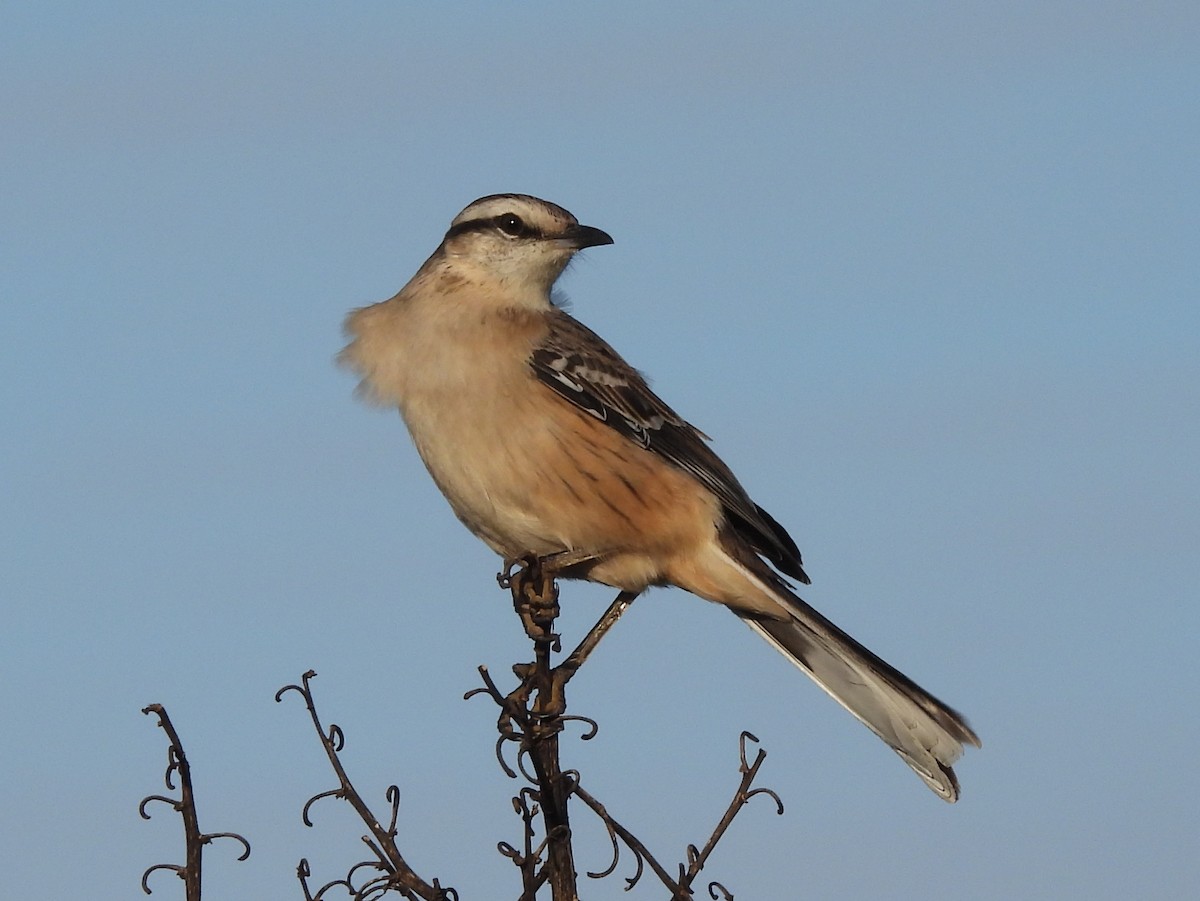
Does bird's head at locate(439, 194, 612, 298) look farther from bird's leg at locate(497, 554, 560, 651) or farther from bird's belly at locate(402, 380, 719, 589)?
bird's leg at locate(497, 554, 560, 651)

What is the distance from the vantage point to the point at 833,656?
279 inches

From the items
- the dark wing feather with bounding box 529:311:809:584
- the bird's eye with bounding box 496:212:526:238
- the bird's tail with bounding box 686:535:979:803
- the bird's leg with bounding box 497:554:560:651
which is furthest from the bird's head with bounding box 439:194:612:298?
the bird's leg with bounding box 497:554:560:651

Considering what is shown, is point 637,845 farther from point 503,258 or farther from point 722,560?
point 503,258

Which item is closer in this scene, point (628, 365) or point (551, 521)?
point (551, 521)

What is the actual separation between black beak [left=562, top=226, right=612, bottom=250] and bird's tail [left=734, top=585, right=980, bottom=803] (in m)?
1.84

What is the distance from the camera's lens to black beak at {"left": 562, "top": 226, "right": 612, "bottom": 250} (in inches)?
300

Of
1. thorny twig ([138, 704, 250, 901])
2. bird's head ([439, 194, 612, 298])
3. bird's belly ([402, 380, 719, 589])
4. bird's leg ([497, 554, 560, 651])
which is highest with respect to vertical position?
bird's head ([439, 194, 612, 298])

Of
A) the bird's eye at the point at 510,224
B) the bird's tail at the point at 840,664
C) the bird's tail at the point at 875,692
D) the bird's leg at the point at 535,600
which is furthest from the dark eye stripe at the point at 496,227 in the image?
the bird's leg at the point at 535,600

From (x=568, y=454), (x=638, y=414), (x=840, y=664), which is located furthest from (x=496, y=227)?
(x=840, y=664)

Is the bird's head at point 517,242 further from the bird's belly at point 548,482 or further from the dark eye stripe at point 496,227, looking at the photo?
the bird's belly at point 548,482

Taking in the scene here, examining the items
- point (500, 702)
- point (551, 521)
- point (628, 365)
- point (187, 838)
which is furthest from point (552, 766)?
point (628, 365)

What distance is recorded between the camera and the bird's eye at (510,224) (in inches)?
303

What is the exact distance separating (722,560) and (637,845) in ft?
9.30

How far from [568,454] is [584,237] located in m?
1.31
